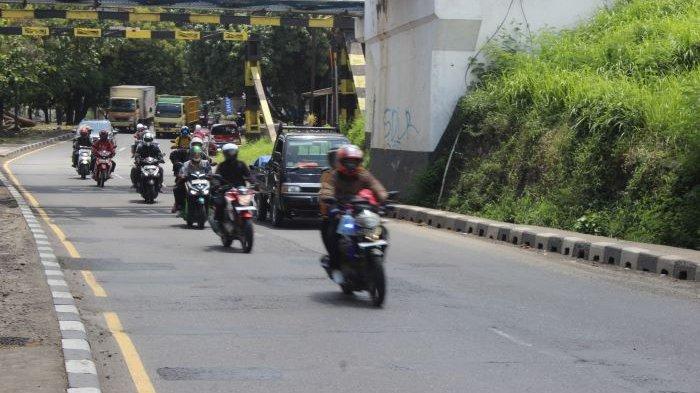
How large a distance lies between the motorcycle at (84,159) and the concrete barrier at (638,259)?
2400 cm

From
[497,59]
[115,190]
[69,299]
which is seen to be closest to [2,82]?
[115,190]

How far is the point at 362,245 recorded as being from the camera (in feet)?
37.6

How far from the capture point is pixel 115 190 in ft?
109

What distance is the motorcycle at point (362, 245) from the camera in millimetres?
11500

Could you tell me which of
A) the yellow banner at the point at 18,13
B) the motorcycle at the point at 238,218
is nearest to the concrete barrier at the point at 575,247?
the motorcycle at the point at 238,218

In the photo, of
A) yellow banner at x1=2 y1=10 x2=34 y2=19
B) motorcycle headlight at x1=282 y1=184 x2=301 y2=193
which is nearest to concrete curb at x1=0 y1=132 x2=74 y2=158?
yellow banner at x1=2 y1=10 x2=34 y2=19

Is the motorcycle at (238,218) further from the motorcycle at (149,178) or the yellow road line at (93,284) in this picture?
the motorcycle at (149,178)

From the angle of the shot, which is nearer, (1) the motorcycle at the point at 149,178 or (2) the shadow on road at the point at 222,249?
(2) the shadow on road at the point at 222,249

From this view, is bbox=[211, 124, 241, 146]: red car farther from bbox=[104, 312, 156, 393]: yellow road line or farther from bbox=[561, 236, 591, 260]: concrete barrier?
bbox=[104, 312, 156, 393]: yellow road line

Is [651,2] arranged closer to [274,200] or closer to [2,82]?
[274,200]

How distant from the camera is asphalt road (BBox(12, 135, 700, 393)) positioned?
8258 mm

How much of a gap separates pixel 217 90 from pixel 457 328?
6544 centimetres

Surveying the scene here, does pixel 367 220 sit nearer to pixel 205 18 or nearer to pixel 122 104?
pixel 205 18

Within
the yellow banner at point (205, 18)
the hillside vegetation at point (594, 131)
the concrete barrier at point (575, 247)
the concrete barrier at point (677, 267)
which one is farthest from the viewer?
the yellow banner at point (205, 18)
